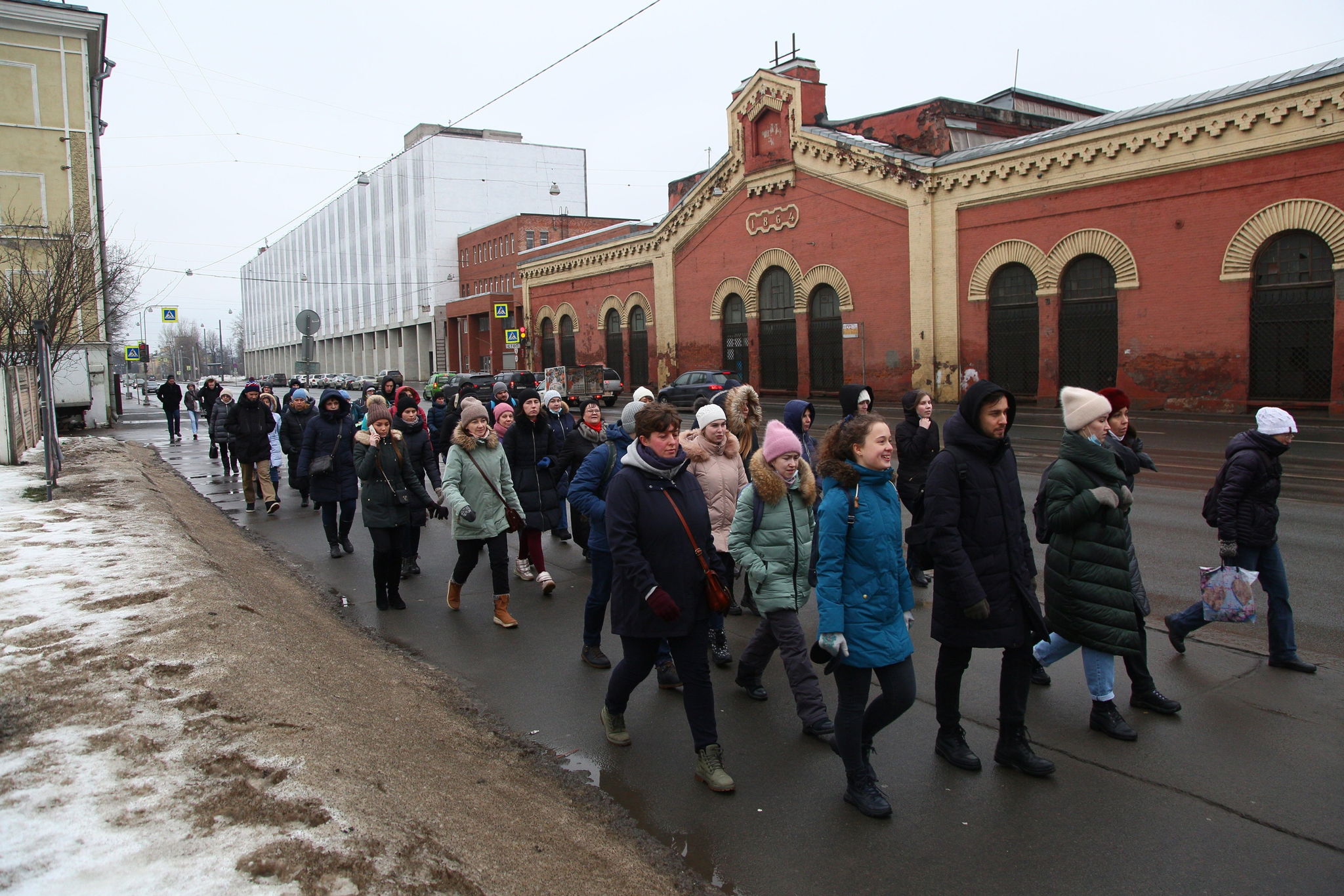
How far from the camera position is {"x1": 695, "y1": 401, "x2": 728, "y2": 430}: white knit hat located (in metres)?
6.01

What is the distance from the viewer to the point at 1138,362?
24.5 meters

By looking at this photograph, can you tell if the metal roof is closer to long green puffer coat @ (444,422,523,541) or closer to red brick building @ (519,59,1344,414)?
red brick building @ (519,59,1344,414)

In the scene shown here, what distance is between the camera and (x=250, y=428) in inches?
515

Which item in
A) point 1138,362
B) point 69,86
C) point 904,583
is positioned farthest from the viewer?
point 69,86

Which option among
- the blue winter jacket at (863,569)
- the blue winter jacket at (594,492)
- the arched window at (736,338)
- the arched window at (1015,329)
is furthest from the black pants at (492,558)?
the arched window at (736,338)

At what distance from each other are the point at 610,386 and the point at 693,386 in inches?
197

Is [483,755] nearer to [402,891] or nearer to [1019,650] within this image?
[402,891]

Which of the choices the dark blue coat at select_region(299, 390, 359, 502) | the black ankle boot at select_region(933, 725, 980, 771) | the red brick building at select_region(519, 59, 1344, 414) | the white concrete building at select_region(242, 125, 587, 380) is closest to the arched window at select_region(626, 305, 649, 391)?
the red brick building at select_region(519, 59, 1344, 414)

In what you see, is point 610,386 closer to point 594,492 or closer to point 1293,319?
point 1293,319

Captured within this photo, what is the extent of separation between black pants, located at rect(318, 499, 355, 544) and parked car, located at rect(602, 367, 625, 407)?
24.4 m

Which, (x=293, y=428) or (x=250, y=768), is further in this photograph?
(x=293, y=428)

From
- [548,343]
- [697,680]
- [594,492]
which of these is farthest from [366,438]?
[548,343]

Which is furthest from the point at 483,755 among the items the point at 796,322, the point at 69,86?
the point at 69,86

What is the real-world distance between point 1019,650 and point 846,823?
125 cm
